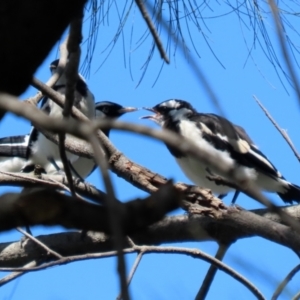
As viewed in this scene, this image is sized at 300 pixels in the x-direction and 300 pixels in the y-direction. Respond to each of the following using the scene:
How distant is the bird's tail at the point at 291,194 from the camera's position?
332 centimetres

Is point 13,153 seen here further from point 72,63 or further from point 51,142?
point 72,63

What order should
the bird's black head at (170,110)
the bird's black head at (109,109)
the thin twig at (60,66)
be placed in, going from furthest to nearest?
the bird's black head at (109,109)
the bird's black head at (170,110)
the thin twig at (60,66)

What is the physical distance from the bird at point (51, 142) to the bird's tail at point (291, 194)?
1057mm

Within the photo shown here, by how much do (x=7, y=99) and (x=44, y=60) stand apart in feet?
0.57

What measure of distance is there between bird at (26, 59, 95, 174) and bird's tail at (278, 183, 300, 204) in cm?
106

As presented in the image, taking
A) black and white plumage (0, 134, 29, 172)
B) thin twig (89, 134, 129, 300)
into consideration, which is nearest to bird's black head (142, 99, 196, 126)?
black and white plumage (0, 134, 29, 172)

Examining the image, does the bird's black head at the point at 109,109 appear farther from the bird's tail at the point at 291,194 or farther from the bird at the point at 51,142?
the bird's tail at the point at 291,194

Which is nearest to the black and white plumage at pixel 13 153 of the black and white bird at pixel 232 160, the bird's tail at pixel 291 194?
the black and white bird at pixel 232 160

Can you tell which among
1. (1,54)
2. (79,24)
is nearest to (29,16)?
(1,54)

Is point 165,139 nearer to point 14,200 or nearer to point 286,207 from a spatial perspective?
point 14,200

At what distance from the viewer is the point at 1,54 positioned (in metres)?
0.58

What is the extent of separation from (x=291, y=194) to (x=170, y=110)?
839 mm

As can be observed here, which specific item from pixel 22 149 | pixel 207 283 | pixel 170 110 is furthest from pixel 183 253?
pixel 22 149

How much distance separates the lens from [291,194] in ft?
11.0
